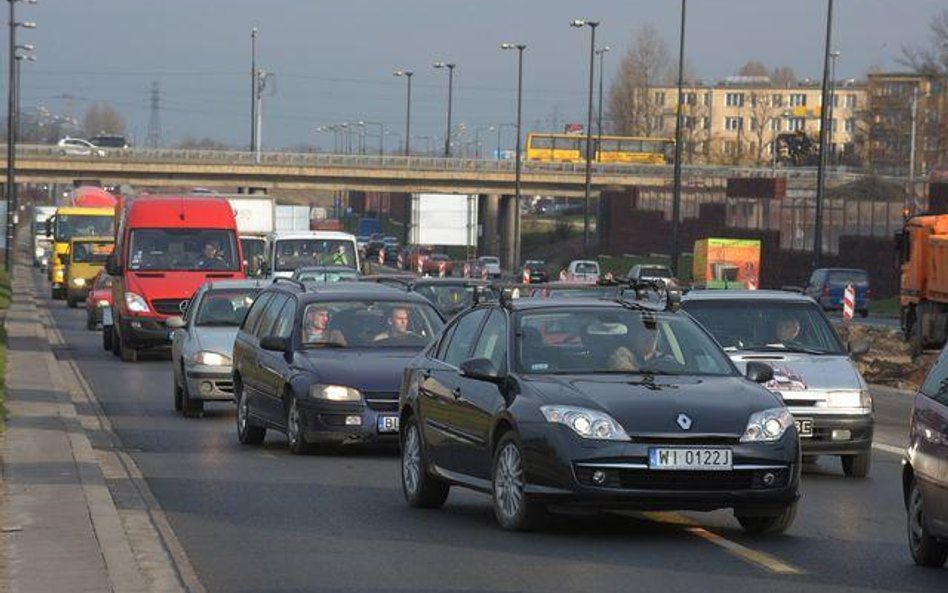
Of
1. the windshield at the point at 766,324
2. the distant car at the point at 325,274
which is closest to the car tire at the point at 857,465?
the windshield at the point at 766,324

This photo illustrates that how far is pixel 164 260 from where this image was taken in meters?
35.1

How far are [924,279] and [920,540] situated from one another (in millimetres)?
34480

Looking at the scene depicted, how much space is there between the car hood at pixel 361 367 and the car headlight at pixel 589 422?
5743 millimetres

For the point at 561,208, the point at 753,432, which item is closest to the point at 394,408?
the point at 753,432

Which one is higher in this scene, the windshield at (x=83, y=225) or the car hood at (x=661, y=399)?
the car hood at (x=661, y=399)

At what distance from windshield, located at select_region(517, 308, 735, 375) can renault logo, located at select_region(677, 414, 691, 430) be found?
36.9 inches

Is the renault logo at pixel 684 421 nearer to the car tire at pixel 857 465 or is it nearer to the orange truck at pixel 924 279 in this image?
the car tire at pixel 857 465

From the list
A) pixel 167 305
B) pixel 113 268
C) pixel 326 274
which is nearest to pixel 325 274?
pixel 326 274

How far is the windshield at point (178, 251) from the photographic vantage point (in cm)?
3503

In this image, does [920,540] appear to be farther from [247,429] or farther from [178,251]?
[178,251]

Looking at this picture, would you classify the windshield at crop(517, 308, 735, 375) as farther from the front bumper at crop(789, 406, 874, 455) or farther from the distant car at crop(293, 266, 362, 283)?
the distant car at crop(293, 266, 362, 283)

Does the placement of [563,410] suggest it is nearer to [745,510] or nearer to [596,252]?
[745,510]

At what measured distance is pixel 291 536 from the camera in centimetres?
1234

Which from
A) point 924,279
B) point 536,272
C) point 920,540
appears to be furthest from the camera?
point 536,272
